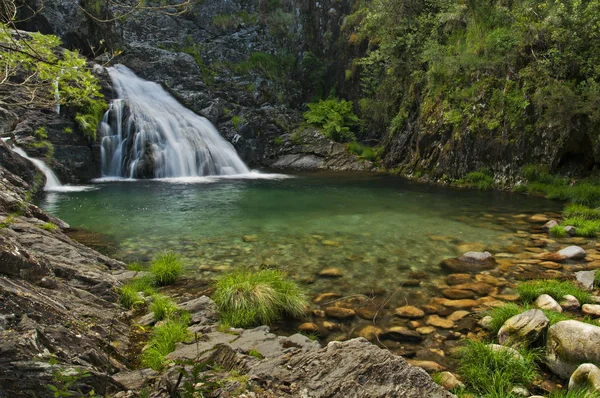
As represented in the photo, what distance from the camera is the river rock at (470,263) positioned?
6266mm

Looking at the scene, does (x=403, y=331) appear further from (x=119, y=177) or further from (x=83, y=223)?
(x=119, y=177)

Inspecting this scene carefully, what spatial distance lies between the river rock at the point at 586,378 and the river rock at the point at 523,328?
0.59m

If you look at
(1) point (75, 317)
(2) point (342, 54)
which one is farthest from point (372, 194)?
(2) point (342, 54)

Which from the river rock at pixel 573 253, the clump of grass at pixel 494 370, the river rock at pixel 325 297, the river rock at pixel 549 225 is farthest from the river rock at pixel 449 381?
the river rock at pixel 549 225

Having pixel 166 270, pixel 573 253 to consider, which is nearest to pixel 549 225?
pixel 573 253

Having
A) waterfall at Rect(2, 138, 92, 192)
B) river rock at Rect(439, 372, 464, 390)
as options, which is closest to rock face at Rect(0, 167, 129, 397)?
river rock at Rect(439, 372, 464, 390)

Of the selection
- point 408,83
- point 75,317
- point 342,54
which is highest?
point 342,54

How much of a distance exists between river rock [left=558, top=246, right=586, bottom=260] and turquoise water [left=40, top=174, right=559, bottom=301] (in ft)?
3.93

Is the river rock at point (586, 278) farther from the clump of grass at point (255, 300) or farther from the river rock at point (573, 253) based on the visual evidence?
the clump of grass at point (255, 300)

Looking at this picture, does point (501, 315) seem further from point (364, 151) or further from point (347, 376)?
point (364, 151)

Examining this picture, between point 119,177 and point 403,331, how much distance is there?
20.0m

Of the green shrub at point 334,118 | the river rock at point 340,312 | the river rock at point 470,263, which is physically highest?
the green shrub at point 334,118

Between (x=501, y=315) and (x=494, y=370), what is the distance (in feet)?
3.53

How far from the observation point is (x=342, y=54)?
105 feet
